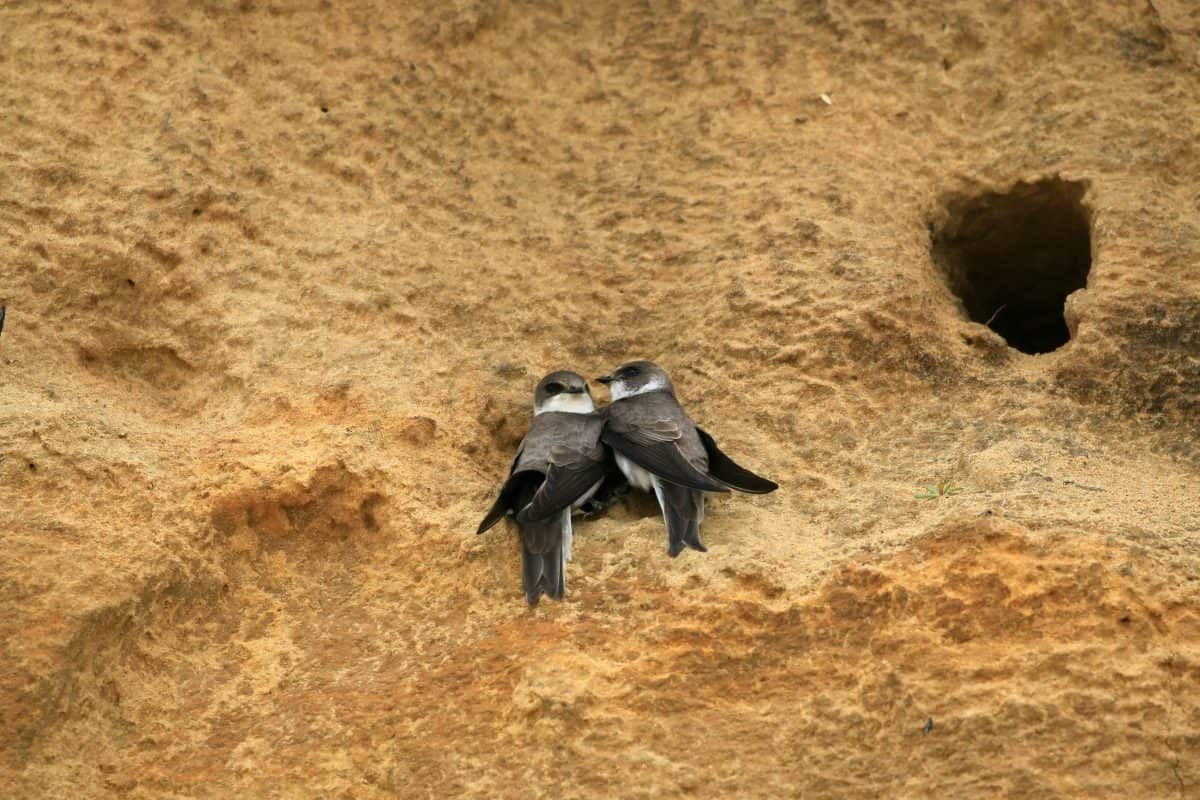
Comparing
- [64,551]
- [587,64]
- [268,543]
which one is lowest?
[268,543]

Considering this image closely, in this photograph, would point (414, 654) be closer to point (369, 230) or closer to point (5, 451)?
point (5, 451)

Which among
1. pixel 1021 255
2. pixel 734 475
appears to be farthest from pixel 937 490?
pixel 1021 255

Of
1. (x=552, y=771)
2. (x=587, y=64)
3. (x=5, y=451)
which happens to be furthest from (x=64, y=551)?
(x=587, y=64)

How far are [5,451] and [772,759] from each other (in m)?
2.23

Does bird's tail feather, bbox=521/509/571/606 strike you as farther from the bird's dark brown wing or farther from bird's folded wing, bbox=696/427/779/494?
bird's folded wing, bbox=696/427/779/494

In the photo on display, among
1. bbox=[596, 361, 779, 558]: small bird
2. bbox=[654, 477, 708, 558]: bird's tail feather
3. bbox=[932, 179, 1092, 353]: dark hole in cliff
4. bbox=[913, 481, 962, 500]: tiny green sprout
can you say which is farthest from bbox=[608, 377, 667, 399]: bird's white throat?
bbox=[932, 179, 1092, 353]: dark hole in cliff

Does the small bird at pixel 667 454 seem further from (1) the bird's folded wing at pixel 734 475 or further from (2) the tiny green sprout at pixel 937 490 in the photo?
(2) the tiny green sprout at pixel 937 490

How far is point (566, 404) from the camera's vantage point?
4812mm

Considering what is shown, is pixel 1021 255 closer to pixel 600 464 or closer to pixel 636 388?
pixel 636 388

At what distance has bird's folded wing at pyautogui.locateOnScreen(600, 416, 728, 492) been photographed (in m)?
4.25

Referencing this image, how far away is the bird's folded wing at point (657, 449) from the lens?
425 cm

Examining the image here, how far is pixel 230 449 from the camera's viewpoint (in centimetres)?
441

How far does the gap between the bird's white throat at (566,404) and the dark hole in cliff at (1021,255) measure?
151cm

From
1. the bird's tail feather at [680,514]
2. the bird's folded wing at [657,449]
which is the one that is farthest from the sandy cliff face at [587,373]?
the bird's folded wing at [657,449]
